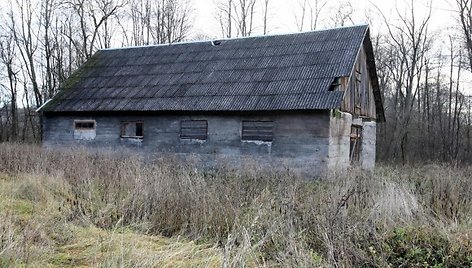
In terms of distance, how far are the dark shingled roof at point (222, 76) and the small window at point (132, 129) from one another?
2.39 feet

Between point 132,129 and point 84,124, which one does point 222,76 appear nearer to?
point 132,129

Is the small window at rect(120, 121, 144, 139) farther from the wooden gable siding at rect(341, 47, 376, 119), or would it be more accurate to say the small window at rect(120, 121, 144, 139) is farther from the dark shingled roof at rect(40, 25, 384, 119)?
the wooden gable siding at rect(341, 47, 376, 119)

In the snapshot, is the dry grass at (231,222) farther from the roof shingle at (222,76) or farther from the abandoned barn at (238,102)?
the roof shingle at (222,76)

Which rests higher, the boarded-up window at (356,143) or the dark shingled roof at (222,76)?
the dark shingled roof at (222,76)

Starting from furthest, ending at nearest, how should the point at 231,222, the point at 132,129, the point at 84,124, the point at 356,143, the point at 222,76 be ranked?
1. the point at 84,124
2. the point at 132,129
3. the point at 356,143
4. the point at 222,76
5. the point at 231,222

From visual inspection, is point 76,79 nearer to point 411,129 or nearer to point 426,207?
point 426,207

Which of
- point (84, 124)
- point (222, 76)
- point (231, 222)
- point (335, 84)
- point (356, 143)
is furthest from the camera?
point (84, 124)

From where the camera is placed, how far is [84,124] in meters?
17.9

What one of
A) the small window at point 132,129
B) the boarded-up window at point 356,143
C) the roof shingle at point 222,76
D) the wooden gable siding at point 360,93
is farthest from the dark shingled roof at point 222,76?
the boarded-up window at point 356,143

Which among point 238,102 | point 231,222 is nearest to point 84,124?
point 238,102

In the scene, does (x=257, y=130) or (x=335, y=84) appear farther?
(x=257, y=130)

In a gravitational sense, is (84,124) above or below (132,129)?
above

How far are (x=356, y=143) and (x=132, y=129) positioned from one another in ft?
29.1

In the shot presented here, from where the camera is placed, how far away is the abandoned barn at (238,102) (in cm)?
1385
